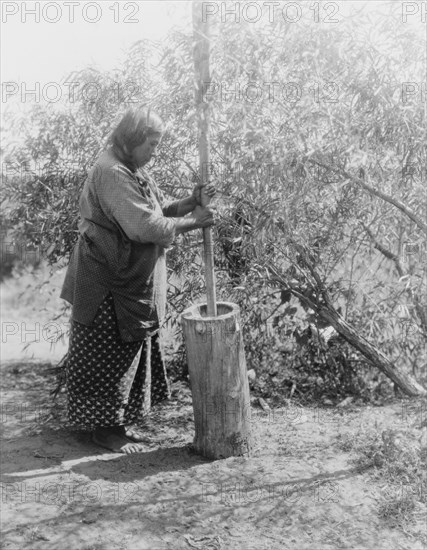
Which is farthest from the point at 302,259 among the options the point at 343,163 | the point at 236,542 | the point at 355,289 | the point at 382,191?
the point at 236,542

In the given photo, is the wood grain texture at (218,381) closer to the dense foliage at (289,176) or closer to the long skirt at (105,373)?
the long skirt at (105,373)

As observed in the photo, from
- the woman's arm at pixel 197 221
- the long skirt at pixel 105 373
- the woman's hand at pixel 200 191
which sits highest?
the woman's hand at pixel 200 191

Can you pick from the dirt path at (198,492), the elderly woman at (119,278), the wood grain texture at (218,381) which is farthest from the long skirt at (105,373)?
the wood grain texture at (218,381)

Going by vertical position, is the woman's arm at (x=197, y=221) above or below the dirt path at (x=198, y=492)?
above

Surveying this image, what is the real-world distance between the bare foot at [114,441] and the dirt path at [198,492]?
0.05 metres

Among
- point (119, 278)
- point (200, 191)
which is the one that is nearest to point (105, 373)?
point (119, 278)

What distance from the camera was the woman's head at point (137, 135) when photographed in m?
3.15

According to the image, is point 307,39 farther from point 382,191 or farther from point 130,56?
point 130,56

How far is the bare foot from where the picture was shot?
3.64 m

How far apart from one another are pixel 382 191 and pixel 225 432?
1.50 metres

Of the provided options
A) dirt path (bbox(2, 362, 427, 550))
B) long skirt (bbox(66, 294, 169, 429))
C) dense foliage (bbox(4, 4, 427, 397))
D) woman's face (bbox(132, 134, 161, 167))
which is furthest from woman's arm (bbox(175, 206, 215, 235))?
dirt path (bbox(2, 362, 427, 550))

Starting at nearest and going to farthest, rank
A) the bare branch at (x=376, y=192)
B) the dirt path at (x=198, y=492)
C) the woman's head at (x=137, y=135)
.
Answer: the dirt path at (x=198, y=492) < the bare branch at (x=376, y=192) < the woman's head at (x=137, y=135)

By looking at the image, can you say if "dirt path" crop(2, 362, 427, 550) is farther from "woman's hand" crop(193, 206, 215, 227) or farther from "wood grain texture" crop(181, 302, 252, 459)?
"woman's hand" crop(193, 206, 215, 227)

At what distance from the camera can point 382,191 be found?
3363 mm
